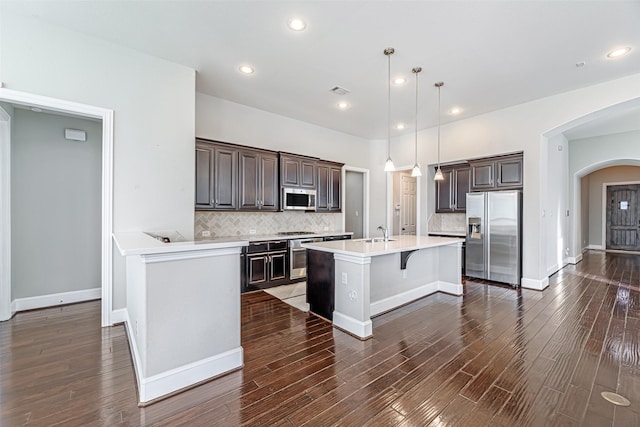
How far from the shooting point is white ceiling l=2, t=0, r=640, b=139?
2.53m

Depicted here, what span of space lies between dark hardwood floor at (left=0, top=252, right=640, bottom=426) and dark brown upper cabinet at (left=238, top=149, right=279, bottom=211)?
1.91 m

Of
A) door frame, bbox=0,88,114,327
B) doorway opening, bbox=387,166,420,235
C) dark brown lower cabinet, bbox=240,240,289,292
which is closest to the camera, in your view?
door frame, bbox=0,88,114,327

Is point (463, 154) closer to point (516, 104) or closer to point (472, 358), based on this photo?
point (516, 104)

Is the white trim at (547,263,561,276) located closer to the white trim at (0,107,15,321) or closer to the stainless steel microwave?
the stainless steel microwave

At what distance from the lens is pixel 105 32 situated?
2898 millimetres

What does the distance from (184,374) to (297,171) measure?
3.90m

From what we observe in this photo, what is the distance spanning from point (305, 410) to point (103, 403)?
1368mm

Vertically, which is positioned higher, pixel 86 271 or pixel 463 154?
pixel 463 154

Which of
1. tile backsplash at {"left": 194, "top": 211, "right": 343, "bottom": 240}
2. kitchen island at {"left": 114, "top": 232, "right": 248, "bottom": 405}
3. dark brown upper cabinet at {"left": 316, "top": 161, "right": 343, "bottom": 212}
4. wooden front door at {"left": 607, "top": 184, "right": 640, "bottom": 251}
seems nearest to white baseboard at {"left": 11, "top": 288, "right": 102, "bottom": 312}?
tile backsplash at {"left": 194, "top": 211, "right": 343, "bottom": 240}

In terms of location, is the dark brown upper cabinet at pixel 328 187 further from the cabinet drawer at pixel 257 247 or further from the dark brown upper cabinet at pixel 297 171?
the cabinet drawer at pixel 257 247

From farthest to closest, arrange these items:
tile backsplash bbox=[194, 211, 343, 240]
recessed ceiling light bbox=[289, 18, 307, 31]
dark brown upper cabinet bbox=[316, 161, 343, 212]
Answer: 1. dark brown upper cabinet bbox=[316, 161, 343, 212]
2. tile backsplash bbox=[194, 211, 343, 240]
3. recessed ceiling light bbox=[289, 18, 307, 31]

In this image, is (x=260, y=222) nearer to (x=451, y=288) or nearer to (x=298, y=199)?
(x=298, y=199)

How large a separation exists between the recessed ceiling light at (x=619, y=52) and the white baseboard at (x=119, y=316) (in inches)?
257

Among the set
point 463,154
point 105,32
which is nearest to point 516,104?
point 463,154
